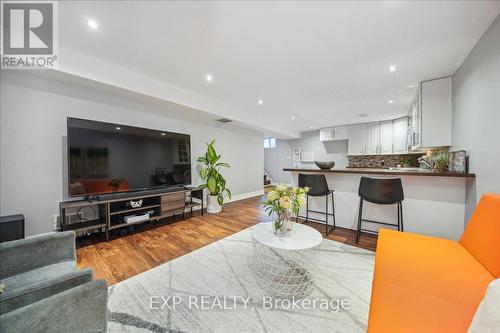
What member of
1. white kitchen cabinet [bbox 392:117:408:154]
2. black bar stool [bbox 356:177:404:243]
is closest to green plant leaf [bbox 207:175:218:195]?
black bar stool [bbox 356:177:404:243]

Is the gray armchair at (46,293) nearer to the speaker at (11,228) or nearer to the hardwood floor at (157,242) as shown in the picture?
the hardwood floor at (157,242)

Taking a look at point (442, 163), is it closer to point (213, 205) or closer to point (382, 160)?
point (382, 160)

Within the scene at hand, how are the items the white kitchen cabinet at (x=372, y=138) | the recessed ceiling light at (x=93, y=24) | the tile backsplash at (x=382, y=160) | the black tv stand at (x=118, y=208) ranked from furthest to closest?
the white kitchen cabinet at (x=372, y=138) → the tile backsplash at (x=382, y=160) → the black tv stand at (x=118, y=208) → the recessed ceiling light at (x=93, y=24)

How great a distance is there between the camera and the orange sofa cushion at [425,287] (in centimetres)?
80

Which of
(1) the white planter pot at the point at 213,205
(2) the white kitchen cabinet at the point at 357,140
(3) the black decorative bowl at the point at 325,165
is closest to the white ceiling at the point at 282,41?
(3) the black decorative bowl at the point at 325,165

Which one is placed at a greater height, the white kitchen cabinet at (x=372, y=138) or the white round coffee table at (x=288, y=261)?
the white kitchen cabinet at (x=372, y=138)

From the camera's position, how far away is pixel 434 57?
2318 mm

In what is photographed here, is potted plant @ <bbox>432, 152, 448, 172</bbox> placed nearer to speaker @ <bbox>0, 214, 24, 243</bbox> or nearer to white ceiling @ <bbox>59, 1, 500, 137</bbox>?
white ceiling @ <bbox>59, 1, 500, 137</bbox>

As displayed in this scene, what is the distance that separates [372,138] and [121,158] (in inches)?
259

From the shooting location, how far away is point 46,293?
0.87 m

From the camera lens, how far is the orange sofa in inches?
31.9

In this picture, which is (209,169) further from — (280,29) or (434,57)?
(434,57)

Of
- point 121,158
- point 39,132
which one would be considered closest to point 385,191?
point 121,158

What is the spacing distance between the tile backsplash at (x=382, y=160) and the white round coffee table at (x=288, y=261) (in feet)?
17.1
